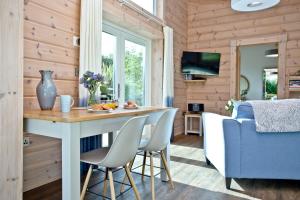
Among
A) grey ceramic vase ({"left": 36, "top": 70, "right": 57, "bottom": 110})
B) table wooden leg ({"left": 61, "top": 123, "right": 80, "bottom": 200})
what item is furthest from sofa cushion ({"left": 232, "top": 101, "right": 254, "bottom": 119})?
grey ceramic vase ({"left": 36, "top": 70, "right": 57, "bottom": 110})

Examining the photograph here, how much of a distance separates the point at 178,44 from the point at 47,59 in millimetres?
3625

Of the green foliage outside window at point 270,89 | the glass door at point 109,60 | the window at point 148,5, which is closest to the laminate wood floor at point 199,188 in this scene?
the glass door at point 109,60

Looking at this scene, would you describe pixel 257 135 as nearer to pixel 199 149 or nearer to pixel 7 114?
pixel 199 149

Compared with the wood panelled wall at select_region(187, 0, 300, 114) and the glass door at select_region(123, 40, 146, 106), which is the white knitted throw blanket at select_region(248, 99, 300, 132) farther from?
the wood panelled wall at select_region(187, 0, 300, 114)

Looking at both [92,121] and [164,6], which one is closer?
[92,121]

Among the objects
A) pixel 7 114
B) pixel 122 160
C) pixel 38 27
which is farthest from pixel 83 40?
pixel 122 160

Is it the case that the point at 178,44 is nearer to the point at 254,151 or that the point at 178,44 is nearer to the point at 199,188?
the point at 254,151

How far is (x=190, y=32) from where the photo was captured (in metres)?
5.88

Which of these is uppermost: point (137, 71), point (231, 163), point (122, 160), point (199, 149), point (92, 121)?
point (137, 71)

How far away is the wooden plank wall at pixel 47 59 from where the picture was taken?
2203 millimetres

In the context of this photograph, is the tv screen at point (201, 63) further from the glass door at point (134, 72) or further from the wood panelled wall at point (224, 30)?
the glass door at point (134, 72)

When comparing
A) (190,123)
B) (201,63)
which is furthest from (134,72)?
(190,123)

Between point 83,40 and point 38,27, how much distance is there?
0.50 m

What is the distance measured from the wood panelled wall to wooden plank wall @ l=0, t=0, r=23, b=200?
4.71 metres
